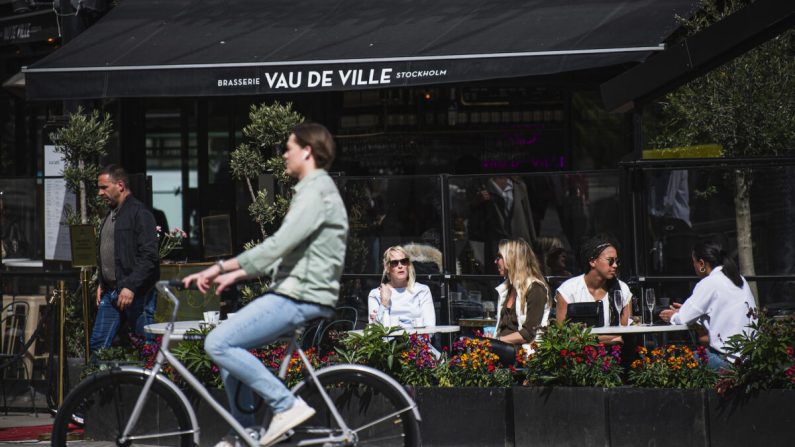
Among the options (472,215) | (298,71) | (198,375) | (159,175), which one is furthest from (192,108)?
(198,375)

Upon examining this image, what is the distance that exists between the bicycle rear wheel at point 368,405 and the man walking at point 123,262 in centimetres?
313

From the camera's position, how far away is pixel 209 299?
10.4 m

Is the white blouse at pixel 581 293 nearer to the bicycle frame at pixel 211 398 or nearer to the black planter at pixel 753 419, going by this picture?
the black planter at pixel 753 419

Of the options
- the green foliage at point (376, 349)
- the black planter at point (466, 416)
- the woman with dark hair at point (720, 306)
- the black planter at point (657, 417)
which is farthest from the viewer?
the woman with dark hair at point (720, 306)

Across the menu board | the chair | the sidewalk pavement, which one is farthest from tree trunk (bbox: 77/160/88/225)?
the sidewalk pavement

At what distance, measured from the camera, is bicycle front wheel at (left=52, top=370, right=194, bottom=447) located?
19.6 ft

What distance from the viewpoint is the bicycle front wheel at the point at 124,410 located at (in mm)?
5988

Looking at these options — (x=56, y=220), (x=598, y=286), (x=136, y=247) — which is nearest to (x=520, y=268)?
(x=598, y=286)

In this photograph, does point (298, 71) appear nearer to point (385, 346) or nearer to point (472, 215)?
point (472, 215)

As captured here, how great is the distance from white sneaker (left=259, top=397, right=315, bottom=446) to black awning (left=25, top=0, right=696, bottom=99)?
484 cm

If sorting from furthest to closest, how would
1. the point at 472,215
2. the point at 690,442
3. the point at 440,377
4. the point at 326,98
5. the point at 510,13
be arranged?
the point at 326,98 → the point at 510,13 → the point at 472,215 → the point at 440,377 → the point at 690,442

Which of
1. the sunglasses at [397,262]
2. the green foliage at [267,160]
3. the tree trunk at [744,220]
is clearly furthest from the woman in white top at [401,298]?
the tree trunk at [744,220]

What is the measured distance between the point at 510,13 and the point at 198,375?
16.2ft

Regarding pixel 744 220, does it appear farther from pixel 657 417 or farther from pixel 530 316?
pixel 657 417
